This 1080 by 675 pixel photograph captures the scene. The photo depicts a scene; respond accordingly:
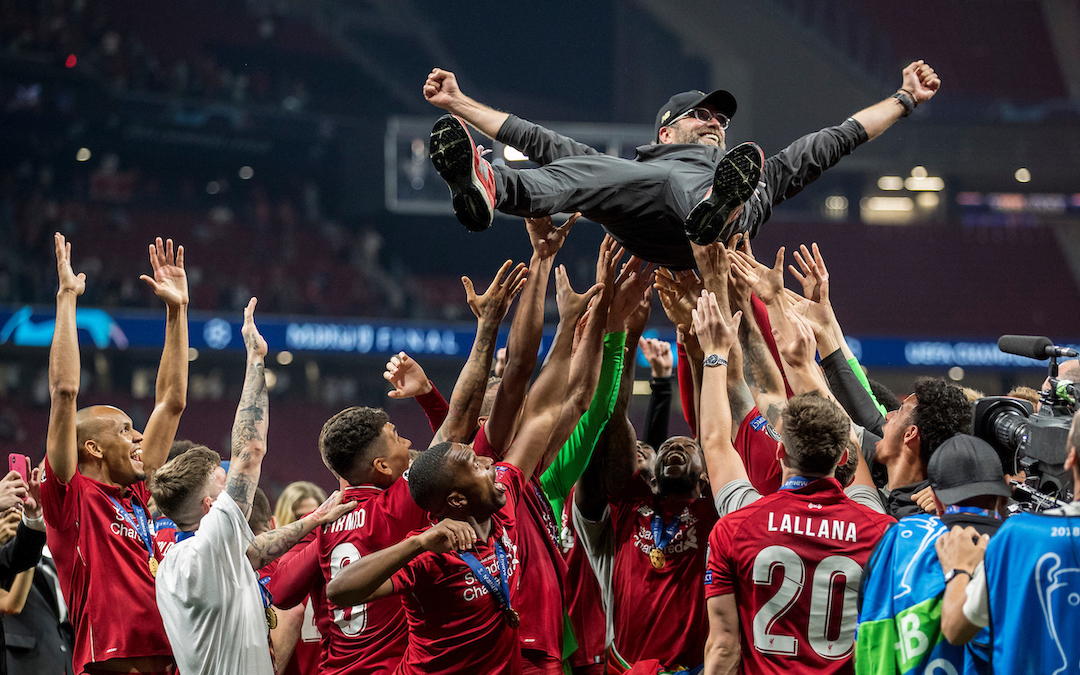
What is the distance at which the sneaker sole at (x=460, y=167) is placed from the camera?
331cm

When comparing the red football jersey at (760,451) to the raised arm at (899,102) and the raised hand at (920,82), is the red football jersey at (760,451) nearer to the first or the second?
the raised arm at (899,102)

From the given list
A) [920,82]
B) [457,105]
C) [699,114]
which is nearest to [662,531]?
[699,114]

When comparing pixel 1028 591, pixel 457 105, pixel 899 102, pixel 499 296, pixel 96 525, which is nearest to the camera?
pixel 1028 591

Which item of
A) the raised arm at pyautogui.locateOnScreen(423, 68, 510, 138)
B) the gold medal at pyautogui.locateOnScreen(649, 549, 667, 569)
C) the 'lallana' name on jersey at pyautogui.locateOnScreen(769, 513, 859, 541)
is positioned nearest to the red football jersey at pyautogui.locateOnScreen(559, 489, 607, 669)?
the gold medal at pyautogui.locateOnScreen(649, 549, 667, 569)

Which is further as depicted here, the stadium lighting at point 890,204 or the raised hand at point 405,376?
the stadium lighting at point 890,204

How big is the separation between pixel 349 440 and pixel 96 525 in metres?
1.00

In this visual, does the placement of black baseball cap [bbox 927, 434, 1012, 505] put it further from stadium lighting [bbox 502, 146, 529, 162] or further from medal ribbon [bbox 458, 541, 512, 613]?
stadium lighting [bbox 502, 146, 529, 162]

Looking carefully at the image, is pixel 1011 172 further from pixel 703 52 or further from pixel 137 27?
pixel 137 27

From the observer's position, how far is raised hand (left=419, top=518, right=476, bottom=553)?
2818 millimetres

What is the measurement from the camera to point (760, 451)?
12.4 ft

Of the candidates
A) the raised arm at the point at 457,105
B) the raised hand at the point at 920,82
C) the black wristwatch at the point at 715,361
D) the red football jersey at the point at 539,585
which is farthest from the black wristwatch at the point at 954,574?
the raised hand at the point at 920,82

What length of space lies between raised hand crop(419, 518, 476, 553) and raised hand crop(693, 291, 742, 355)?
1.22 metres

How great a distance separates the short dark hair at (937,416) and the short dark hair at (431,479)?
1607 millimetres

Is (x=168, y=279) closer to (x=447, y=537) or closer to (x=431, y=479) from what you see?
(x=431, y=479)
